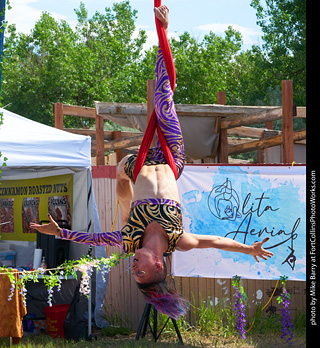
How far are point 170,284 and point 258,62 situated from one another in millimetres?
20778

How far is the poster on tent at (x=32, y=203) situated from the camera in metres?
7.91

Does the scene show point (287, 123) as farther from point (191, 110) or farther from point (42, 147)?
point (42, 147)

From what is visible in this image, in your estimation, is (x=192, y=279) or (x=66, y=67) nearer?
(x=192, y=279)

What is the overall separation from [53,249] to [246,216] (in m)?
2.46

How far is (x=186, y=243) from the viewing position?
4.41 m

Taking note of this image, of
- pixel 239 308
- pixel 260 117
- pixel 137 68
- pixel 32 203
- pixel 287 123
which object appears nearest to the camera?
pixel 239 308

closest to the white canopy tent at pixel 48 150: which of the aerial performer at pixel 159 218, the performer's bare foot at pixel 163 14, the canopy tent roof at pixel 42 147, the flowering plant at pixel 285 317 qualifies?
the canopy tent roof at pixel 42 147

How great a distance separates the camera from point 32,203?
858 centimetres

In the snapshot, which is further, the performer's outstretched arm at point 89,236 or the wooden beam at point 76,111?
the wooden beam at point 76,111

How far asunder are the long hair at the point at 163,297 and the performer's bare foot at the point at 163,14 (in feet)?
6.36

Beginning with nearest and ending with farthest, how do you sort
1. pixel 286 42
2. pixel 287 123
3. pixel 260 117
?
pixel 287 123 < pixel 260 117 < pixel 286 42

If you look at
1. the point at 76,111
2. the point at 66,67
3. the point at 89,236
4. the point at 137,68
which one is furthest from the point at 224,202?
the point at 137,68

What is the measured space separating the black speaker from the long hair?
3.22m

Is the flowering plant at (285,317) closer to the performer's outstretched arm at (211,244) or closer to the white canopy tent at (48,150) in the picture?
the white canopy tent at (48,150)
